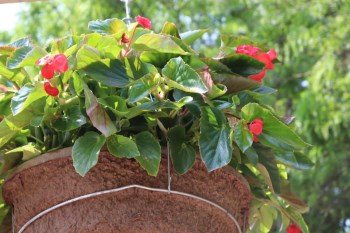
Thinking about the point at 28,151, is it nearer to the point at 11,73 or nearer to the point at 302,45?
the point at 11,73

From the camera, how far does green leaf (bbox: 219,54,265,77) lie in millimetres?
1392

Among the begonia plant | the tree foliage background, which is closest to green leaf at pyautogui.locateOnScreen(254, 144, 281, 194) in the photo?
the begonia plant

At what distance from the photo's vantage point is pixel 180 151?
133 centimetres

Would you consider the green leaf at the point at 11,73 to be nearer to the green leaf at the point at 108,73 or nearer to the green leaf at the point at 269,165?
the green leaf at the point at 108,73

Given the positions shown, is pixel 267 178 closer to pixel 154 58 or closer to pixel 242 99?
pixel 242 99

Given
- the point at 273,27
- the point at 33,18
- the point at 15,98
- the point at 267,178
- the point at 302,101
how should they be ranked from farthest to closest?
the point at 33,18 → the point at 273,27 → the point at 302,101 → the point at 267,178 → the point at 15,98

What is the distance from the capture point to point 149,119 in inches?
53.4

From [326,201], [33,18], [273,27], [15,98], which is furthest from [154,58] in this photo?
[33,18]

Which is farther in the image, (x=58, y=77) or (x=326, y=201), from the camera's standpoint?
(x=326, y=201)

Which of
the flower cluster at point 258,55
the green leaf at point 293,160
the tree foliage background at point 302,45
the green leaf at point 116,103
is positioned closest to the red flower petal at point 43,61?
the green leaf at point 116,103

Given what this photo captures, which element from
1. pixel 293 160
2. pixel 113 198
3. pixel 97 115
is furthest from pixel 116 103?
pixel 293 160

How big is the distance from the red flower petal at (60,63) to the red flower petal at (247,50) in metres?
0.30

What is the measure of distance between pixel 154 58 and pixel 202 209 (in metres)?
0.26

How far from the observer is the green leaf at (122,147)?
4.23ft
